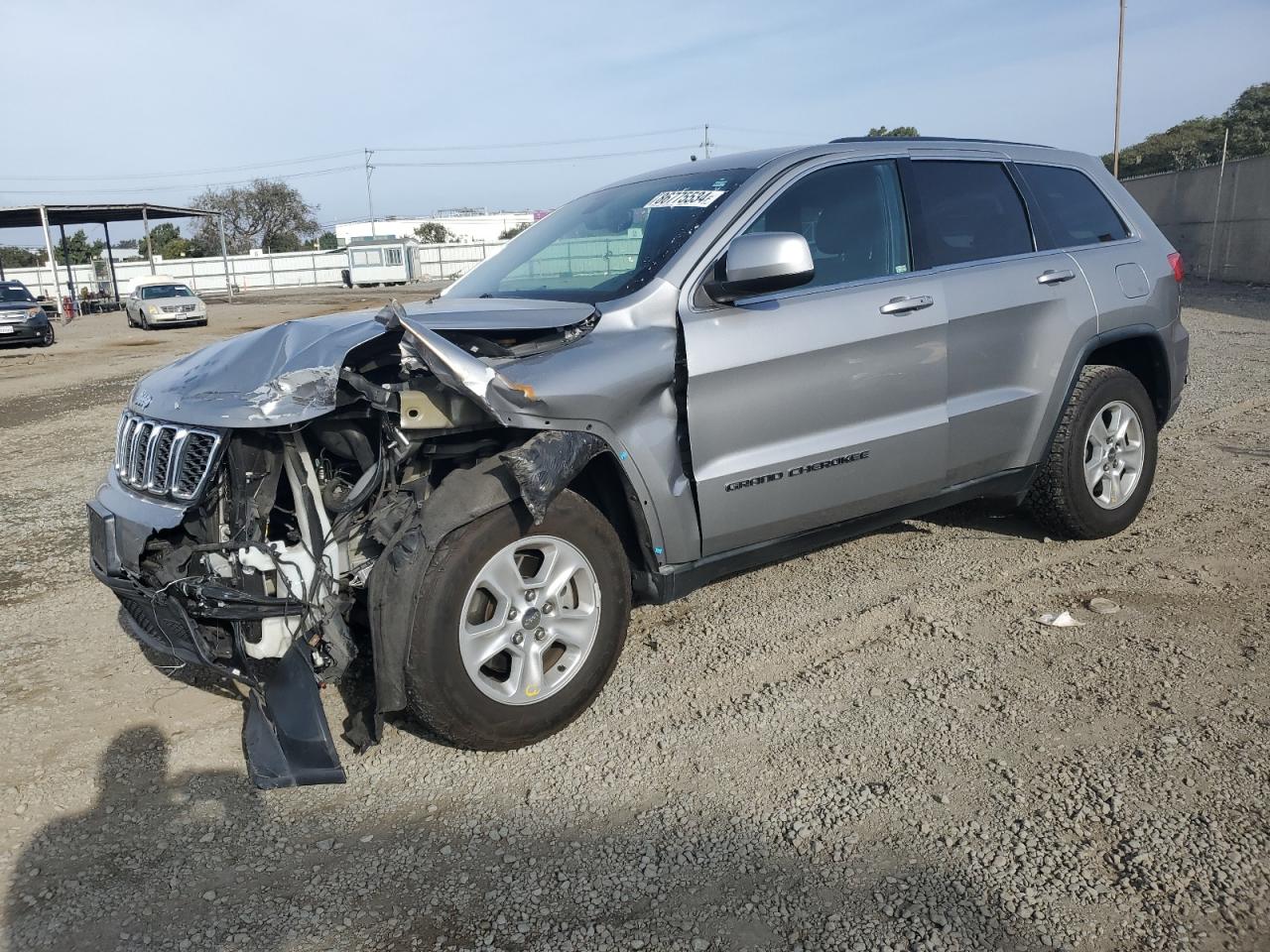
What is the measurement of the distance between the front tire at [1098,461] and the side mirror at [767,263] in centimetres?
196

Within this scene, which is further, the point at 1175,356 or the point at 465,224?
the point at 465,224

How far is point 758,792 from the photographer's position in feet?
9.45

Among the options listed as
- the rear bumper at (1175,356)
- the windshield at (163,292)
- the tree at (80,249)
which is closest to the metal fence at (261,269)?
the tree at (80,249)

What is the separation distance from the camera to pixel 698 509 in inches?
134

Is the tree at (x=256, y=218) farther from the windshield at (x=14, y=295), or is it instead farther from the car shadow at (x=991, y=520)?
the car shadow at (x=991, y=520)

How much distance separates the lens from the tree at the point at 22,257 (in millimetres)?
74812

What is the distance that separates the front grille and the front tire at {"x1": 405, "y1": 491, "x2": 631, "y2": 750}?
81cm

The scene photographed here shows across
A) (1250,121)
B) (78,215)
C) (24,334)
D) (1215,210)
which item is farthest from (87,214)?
(1250,121)

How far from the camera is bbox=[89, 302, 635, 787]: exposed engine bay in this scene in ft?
9.39

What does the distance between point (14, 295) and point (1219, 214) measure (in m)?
27.4

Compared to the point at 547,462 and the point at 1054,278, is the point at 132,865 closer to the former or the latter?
the point at 547,462

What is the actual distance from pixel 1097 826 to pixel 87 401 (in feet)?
40.3

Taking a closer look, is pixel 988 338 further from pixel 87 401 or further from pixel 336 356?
pixel 87 401

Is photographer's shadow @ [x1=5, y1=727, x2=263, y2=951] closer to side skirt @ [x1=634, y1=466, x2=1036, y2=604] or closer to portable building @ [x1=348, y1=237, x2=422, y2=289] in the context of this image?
side skirt @ [x1=634, y1=466, x2=1036, y2=604]
